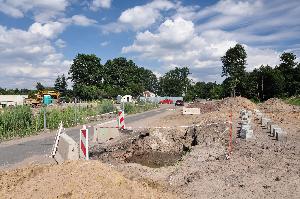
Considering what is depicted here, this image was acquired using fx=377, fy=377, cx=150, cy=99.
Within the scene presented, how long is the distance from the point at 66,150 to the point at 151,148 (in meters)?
8.25

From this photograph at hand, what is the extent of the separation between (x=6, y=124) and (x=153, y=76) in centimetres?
16721

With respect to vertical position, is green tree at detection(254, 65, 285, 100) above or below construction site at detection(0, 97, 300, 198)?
above

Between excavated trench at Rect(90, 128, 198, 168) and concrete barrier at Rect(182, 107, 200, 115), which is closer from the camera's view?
excavated trench at Rect(90, 128, 198, 168)

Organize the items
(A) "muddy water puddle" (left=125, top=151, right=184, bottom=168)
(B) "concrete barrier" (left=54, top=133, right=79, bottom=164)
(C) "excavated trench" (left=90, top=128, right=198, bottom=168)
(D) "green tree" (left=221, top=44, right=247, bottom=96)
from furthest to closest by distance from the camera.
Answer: (D) "green tree" (left=221, top=44, right=247, bottom=96) < (C) "excavated trench" (left=90, top=128, right=198, bottom=168) < (A) "muddy water puddle" (left=125, top=151, right=184, bottom=168) < (B) "concrete barrier" (left=54, top=133, right=79, bottom=164)

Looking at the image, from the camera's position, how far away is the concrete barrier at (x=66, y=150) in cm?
1000

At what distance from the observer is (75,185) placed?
7.11m

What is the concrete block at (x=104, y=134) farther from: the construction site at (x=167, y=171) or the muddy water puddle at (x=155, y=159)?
the muddy water puddle at (x=155, y=159)

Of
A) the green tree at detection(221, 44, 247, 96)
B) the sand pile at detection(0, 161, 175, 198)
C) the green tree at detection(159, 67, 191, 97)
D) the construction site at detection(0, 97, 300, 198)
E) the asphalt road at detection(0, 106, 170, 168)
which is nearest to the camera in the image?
the sand pile at detection(0, 161, 175, 198)

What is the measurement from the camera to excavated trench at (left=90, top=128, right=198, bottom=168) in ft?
50.7

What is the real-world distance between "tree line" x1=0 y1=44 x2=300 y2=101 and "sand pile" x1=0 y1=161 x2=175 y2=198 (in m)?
77.8

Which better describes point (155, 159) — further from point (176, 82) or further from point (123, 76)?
point (176, 82)

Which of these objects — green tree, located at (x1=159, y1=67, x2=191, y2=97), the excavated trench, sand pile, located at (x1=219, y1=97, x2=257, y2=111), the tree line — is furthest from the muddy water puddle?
green tree, located at (x1=159, y1=67, x2=191, y2=97)

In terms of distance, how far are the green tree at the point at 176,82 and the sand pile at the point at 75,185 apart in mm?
A: 138668

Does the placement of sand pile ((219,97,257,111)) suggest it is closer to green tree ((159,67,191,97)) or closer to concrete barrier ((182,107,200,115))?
concrete barrier ((182,107,200,115))
